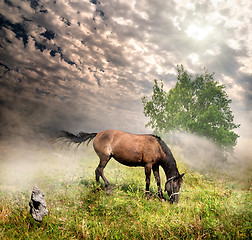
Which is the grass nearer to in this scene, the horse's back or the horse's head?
the horse's head

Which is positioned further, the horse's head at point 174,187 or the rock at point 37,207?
the horse's head at point 174,187

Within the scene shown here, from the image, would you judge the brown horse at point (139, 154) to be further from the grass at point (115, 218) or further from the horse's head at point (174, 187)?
the grass at point (115, 218)

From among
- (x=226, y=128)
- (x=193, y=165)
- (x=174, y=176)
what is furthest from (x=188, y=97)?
(x=174, y=176)

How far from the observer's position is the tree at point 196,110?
18422 mm

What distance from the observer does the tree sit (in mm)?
Result: 18422

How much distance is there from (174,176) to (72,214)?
13.4ft

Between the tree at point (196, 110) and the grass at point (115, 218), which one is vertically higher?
the tree at point (196, 110)

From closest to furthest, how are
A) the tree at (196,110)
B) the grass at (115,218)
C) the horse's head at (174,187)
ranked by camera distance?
the grass at (115,218) → the horse's head at (174,187) → the tree at (196,110)

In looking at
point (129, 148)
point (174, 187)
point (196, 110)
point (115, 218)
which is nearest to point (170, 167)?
point (174, 187)

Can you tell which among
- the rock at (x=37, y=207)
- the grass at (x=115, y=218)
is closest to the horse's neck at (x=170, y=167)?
the grass at (x=115, y=218)

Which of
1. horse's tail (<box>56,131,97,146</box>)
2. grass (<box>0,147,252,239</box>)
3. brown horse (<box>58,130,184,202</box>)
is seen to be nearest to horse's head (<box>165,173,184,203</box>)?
brown horse (<box>58,130,184,202</box>)

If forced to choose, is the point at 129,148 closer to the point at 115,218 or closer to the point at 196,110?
the point at 115,218

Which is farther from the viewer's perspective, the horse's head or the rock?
the horse's head

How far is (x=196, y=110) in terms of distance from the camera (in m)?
20.0
